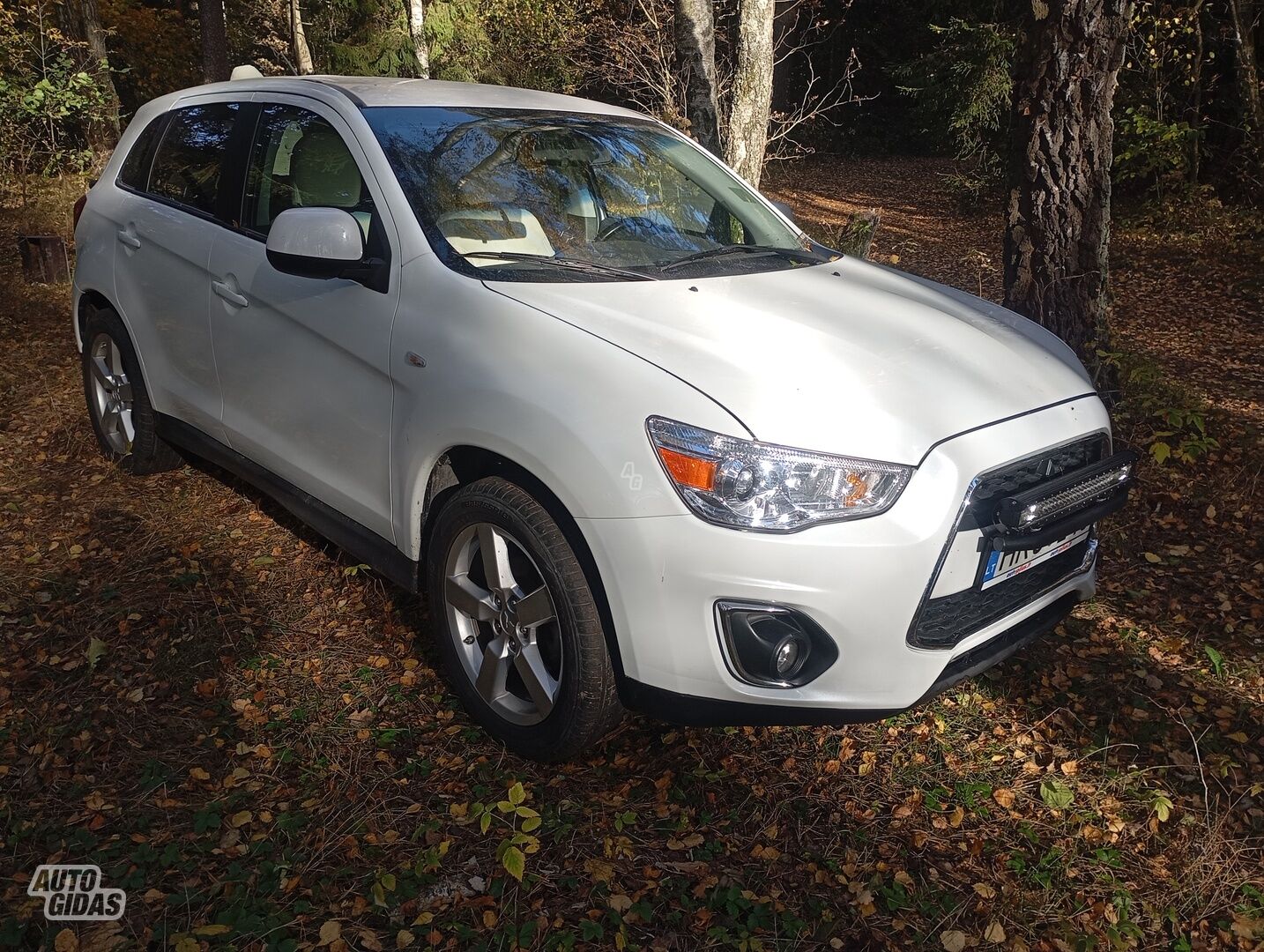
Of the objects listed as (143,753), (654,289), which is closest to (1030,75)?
(654,289)

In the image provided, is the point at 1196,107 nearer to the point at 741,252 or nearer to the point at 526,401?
the point at 741,252

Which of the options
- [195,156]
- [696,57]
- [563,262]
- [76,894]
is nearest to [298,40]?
[696,57]

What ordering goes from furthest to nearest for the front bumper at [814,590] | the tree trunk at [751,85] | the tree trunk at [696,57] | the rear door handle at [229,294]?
the tree trunk at [696,57] → the tree trunk at [751,85] → the rear door handle at [229,294] → the front bumper at [814,590]

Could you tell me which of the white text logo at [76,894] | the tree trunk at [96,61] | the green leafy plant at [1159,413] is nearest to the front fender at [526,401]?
the white text logo at [76,894]

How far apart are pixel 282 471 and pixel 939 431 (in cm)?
242

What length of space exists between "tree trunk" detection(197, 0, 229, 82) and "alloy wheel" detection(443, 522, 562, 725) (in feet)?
37.1

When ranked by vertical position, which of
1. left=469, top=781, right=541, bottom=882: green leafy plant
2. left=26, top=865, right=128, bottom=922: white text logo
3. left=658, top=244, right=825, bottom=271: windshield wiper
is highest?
left=658, top=244, right=825, bottom=271: windshield wiper

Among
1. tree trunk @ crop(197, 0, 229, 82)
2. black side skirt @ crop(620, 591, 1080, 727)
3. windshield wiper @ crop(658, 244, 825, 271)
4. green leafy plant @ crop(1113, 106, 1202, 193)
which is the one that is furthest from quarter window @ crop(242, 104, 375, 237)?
green leafy plant @ crop(1113, 106, 1202, 193)

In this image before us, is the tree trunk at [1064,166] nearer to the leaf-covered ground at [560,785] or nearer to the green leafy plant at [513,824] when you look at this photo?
the leaf-covered ground at [560,785]

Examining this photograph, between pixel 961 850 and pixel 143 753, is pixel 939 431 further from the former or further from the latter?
pixel 143 753

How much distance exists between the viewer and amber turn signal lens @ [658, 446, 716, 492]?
241 centimetres

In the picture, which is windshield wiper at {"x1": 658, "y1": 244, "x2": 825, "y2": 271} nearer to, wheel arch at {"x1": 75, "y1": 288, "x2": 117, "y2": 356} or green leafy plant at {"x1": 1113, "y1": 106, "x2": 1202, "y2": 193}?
wheel arch at {"x1": 75, "y1": 288, "x2": 117, "y2": 356}

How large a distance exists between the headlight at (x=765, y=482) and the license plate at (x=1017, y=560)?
1.25ft

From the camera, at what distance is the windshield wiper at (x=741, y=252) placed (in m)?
3.31
